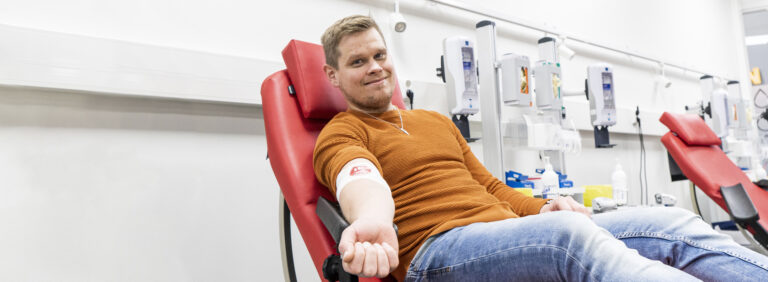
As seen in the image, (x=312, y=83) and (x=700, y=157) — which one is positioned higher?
(x=312, y=83)

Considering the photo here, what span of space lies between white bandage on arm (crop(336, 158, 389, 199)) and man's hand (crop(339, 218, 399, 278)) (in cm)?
18

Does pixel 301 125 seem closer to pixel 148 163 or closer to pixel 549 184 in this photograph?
pixel 148 163

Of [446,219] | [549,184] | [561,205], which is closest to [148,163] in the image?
[446,219]

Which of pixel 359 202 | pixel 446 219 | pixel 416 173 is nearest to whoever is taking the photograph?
pixel 359 202

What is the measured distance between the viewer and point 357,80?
1.45 meters

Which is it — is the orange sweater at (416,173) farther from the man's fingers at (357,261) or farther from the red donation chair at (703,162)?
the red donation chair at (703,162)

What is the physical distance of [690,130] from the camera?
2.81 metres

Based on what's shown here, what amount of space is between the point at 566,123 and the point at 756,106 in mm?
3711

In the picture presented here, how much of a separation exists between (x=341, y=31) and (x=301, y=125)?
0.91 ft

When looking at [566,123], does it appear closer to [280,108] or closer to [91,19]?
[280,108]

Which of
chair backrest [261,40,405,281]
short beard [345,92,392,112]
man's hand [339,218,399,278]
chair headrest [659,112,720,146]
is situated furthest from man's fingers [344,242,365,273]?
chair headrest [659,112,720,146]

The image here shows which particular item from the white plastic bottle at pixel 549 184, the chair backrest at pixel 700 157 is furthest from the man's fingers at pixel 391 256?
the chair backrest at pixel 700 157

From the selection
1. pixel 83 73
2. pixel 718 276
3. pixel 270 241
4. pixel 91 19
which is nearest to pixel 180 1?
pixel 91 19

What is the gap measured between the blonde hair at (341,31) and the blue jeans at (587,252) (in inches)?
24.1
